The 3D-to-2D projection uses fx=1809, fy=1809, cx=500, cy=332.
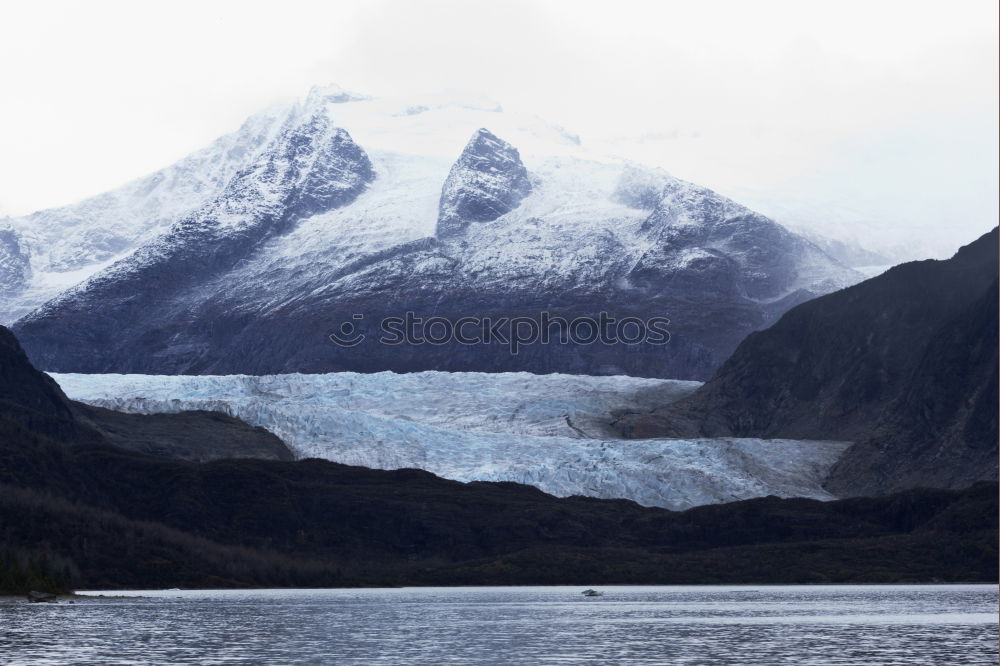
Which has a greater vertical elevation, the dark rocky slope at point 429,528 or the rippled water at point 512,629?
the dark rocky slope at point 429,528

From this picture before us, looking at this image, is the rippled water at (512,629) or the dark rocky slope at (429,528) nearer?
the rippled water at (512,629)

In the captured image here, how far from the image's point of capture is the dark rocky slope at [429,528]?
170 m

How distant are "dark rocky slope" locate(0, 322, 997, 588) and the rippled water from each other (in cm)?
2838

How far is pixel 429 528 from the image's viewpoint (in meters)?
188

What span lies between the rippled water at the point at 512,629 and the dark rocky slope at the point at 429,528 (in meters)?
28.4

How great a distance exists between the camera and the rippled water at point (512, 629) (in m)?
75.0

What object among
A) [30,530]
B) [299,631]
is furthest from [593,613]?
[30,530]

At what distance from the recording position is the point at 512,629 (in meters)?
94.2

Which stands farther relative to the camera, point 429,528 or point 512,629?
point 429,528

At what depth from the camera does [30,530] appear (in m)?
154

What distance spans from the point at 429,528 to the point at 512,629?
94717mm

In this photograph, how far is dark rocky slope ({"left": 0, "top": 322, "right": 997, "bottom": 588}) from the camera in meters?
170

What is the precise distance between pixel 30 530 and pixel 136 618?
52.0 metres

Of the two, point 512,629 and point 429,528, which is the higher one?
point 429,528
